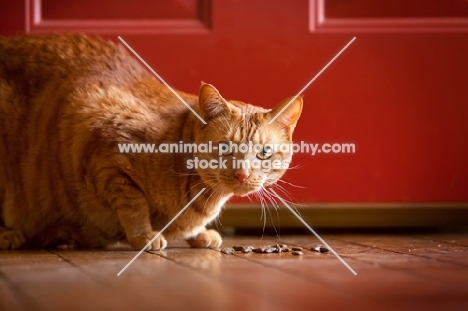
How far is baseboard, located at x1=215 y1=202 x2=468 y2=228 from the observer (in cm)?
235

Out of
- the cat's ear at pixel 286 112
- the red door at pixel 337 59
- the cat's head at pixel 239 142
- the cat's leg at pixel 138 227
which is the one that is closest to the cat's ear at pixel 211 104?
the cat's head at pixel 239 142

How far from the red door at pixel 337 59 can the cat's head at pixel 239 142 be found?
1.51ft

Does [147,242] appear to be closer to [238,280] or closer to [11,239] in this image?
[11,239]

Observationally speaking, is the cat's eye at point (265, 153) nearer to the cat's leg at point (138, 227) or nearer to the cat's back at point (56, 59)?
the cat's leg at point (138, 227)

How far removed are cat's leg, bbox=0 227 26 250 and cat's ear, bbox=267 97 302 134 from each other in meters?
0.75

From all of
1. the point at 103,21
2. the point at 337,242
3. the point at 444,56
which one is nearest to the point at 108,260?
the point at 337,242

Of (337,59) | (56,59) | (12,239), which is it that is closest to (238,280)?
(12,239)

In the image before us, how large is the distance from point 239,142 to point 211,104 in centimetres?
12

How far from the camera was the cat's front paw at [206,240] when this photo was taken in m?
2.02

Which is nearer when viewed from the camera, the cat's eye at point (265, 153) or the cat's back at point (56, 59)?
the cat's eye at point (265, 153)

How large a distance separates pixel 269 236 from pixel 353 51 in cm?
67

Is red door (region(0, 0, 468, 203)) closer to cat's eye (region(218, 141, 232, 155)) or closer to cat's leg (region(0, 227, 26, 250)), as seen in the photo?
cat's eye (region(218, 141, 232, 155))

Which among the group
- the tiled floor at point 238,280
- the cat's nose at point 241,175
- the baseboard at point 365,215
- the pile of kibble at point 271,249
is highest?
the cat's nose at point 241,175

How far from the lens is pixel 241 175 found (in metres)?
1.79
